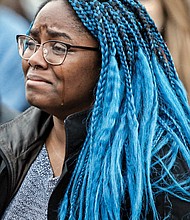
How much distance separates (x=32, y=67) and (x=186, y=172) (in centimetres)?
72

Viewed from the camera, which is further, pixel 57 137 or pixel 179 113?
pixel 57 137

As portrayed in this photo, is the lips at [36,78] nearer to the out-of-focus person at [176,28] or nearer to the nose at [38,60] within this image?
the nose at [38,60]

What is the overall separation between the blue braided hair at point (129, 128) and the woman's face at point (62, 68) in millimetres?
54

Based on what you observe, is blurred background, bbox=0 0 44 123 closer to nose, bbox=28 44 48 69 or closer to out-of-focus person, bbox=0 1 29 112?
out-of-focus person, bbox=0 1 29 112

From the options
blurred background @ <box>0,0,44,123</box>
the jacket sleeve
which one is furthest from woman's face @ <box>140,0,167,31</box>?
the jacket sleeve

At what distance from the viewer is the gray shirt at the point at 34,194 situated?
2.81 m

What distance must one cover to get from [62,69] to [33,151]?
471 mm

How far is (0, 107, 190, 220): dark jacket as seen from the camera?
2559mm

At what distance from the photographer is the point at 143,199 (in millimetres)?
2545

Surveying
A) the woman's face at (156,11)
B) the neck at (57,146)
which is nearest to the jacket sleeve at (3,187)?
the neck at (57,146)

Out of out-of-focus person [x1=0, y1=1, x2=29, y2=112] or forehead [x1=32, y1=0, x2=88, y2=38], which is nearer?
forehead [x1=32, y1=0, x2=88, y2=38]

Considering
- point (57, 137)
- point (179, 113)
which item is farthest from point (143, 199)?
point (57, 137)

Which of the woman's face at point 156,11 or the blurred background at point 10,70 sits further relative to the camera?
the blurred background at point 10,70

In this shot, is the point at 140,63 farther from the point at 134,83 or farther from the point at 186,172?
the point at 186,172
